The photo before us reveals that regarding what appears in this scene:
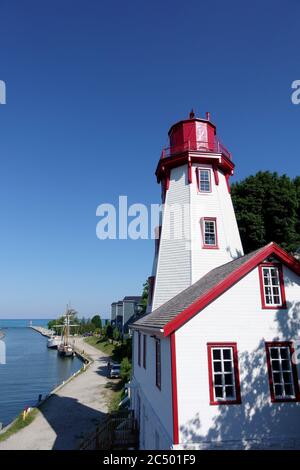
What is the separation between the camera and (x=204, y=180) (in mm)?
20406

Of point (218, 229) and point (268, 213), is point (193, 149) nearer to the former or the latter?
point (218, 229)

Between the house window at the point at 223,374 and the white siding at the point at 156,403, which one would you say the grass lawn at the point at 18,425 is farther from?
the house window at the point at 223,374

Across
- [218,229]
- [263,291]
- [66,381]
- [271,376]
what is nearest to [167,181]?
[218,229]

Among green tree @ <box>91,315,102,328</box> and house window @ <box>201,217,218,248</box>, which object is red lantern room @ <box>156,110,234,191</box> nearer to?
house window @ <box>201,217,218,248</box>

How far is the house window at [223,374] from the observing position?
11289 millimetres

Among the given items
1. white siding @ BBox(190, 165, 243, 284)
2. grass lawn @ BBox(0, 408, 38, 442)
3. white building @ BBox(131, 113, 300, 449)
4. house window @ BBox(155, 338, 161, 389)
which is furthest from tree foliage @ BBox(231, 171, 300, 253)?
grass lawn @ BBox(0, 408, 38, 442)

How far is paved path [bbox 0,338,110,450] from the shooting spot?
19.6m

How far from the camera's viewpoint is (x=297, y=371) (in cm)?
1201

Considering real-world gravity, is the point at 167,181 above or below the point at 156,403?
above

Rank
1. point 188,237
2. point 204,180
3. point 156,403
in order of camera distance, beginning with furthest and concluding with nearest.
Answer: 1. point 204,180
2. point 188,237
3. point 156,403

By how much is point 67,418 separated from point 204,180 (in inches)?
808

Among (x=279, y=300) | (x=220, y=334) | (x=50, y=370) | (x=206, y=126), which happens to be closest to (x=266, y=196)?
(x=206, y=126)

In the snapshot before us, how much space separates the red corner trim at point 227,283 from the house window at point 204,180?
8091 millimetres

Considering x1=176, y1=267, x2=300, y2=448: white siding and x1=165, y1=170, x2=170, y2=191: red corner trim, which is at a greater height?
x1=165, y1=170, x2=170, y2=191: red corner trim
